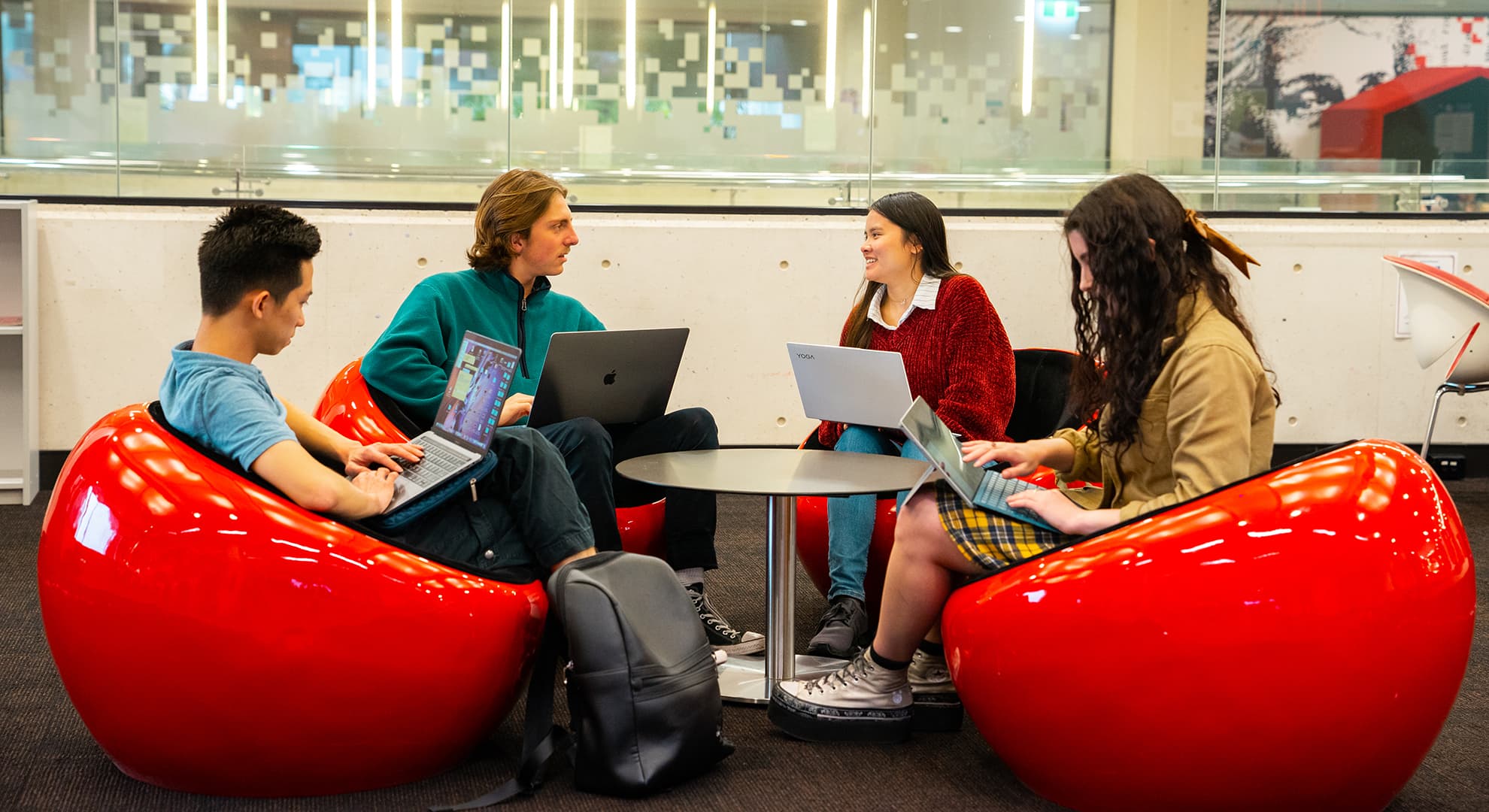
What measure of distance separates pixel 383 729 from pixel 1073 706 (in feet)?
3.53

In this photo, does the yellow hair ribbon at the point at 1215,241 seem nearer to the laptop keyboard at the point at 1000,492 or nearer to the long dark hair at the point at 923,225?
the laptop keyboard at the point at 1000,492

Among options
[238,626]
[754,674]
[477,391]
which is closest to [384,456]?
[477,391]

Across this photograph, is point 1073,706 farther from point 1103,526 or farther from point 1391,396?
point 1391,396

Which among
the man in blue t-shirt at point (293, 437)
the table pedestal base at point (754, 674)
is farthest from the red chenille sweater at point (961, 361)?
the man in blue t-shirt at point (293, 437)

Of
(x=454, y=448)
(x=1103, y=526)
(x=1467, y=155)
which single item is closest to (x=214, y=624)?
(x=454, y=448)

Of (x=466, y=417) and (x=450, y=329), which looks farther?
(x=450, y=329)

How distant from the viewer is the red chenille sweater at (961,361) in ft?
10.4

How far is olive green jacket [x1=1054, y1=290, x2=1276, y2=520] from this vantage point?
6.69 feet

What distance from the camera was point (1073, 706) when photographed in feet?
6.53

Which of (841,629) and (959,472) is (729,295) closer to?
(841,629)

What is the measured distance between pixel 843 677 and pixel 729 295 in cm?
299

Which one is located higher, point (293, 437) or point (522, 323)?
point (522, 323)

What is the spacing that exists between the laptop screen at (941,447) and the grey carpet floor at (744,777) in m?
0.51

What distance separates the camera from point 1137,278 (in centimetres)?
216
